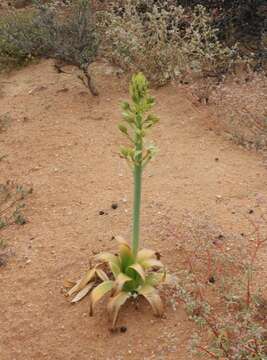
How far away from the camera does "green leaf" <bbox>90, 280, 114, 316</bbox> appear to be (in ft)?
10.3

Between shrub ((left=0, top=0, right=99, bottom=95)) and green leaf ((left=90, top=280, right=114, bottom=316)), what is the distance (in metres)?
2.84

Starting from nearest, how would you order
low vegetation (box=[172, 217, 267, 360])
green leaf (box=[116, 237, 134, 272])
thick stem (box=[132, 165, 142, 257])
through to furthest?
low vegetation (box=[172, 217, 267, 360]) < thick stem (box=[132, 165, 142, 257]) < green leaf (box=[116, 237, 134, 272])

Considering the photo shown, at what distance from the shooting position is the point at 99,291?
10.3 ft

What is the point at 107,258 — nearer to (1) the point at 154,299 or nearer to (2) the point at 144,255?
(2) the point at 144,255

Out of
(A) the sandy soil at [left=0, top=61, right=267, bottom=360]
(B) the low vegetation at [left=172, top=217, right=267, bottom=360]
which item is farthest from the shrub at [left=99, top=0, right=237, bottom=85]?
(B) the low vegetation at [left=172, top=217, right=267, bottom=360]

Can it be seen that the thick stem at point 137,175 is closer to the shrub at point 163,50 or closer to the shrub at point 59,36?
the shrub at point 163,50

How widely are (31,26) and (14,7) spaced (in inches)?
57.3

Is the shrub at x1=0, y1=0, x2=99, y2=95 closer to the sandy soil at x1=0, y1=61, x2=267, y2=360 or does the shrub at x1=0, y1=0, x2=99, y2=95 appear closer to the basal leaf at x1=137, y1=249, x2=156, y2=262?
the sandy soil at x1=0, y1=61, x2=267, y2=360

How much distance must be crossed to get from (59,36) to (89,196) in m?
2.04

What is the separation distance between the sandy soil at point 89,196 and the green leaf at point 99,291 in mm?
141

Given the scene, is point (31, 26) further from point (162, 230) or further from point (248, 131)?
point (162, 230)

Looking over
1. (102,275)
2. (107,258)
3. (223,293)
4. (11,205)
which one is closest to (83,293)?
(102,275)

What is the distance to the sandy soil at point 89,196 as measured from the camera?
316cm

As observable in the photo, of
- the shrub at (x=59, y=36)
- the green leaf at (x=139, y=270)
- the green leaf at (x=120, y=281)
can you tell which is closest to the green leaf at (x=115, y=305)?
the green leaf at (x=120, y=281)
